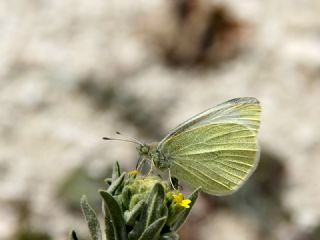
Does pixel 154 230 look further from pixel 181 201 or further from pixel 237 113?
pixel 237 113

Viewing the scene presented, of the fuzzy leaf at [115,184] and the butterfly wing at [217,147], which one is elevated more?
the fuzzy leaf at [115,184]

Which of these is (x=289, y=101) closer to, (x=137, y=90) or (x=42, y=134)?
(x=137, y=90)

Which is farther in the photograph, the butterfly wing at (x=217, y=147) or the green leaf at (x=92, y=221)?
the butterfly wing at (x=217, y=147)

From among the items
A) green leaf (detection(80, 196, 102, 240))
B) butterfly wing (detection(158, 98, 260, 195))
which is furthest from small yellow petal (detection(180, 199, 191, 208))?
butterfly wing (detection(158, 98, 260, 195))

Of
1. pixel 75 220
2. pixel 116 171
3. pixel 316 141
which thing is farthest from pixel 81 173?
pixel 116 171

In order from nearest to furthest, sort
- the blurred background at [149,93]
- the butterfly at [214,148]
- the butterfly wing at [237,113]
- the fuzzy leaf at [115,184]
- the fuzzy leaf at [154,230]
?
the fuzzy leaf at [154,230] < the fuzzy leaf at [115,184] < the butterfly at [214,148] < the butterfly wing at [237,113] < the blurred background at [149,93]

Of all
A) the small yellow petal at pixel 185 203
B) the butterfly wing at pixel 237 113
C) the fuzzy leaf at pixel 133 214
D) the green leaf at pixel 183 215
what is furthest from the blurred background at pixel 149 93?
the fuzzy leaf at pixel 133 214

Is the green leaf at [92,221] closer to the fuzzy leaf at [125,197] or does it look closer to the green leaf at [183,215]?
the fuzzy leaf at [125,197]

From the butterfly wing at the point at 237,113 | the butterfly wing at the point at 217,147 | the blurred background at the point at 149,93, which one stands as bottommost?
the blurred background at the point at 149,93

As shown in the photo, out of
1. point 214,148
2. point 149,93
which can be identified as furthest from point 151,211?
point 149,93
